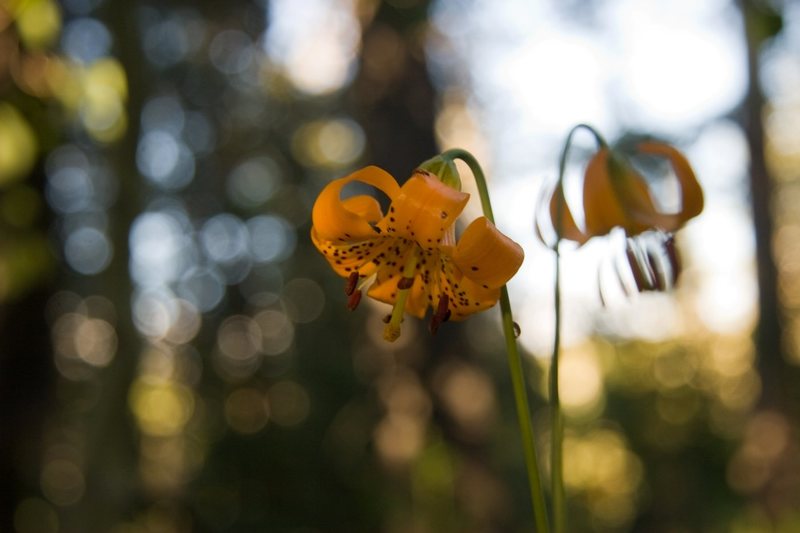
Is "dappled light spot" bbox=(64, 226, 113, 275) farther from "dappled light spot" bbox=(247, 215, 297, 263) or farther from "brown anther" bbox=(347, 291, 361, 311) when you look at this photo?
"brown anther" bbox=(347, 291, 361, 311)

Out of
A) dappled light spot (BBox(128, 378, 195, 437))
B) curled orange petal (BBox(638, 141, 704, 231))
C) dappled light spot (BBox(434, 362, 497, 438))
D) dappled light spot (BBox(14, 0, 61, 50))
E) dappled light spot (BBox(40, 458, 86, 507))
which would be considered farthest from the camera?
dappled light spot (BBox(128, 378, 195, 437))

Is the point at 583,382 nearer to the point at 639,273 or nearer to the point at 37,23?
the point at 37,23

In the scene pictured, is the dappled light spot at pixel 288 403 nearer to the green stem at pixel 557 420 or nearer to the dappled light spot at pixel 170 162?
the dappled light spot at pixel 170 162

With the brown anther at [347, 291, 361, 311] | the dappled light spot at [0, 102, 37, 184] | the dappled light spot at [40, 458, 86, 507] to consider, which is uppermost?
the dappled light spot at [0, 102, 37, 184]

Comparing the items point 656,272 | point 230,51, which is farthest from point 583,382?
point 656,272

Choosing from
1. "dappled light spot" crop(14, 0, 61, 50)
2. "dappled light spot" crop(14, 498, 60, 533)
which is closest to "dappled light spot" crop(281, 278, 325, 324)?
"dappled light spot" crop(14, 498, 60, 533)

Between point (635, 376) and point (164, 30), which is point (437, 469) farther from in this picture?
point (635, 376)
